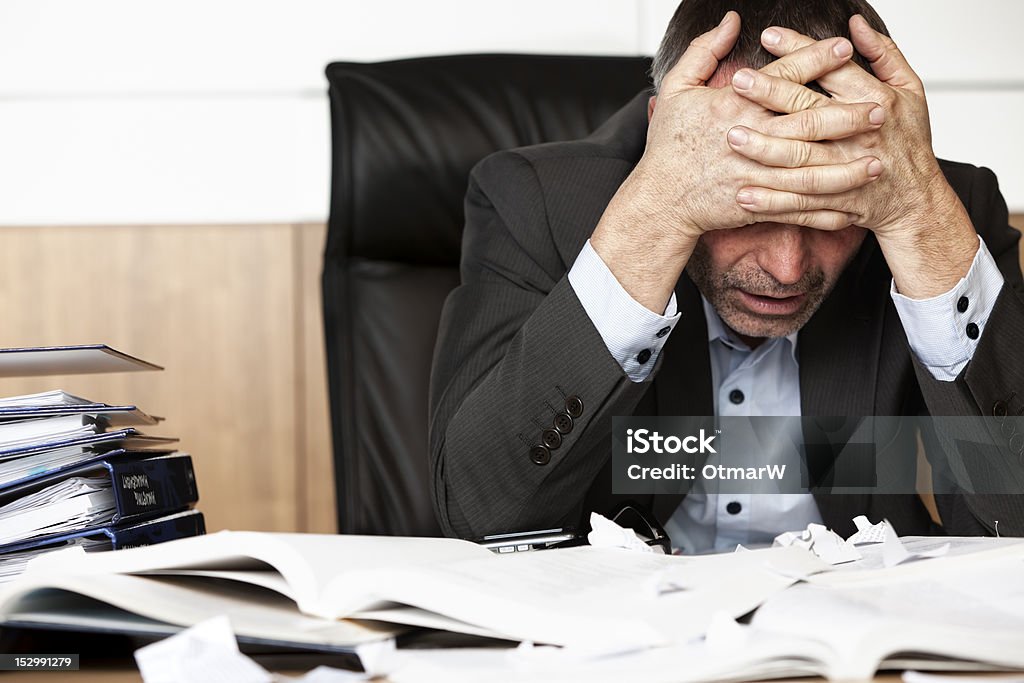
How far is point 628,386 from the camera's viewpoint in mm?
814

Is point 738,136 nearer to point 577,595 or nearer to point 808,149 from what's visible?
point 808,149

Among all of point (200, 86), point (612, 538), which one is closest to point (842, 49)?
point (612, 538)

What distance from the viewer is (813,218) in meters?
0.83

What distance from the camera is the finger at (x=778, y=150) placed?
78 centimetres

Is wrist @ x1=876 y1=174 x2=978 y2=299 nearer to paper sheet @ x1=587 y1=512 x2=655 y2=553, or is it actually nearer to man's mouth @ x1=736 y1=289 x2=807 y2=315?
man's mouth @ x1=736 y1=289 x2=807 y2=315

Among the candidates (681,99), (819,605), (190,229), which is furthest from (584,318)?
(190,229)

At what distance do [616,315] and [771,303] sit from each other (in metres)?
0.19

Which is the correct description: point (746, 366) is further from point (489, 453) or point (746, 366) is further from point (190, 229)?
point (190, 229)

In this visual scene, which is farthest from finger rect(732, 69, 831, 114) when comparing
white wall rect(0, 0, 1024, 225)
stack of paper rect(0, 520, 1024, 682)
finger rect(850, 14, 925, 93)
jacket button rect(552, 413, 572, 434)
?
white wall rect(0, 0, 1024, 225)

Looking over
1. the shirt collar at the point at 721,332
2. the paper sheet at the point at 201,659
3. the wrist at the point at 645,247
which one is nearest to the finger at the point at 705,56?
the wrist at the point at 645,247

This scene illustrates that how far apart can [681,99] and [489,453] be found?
37 cm

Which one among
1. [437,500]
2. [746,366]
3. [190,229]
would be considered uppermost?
[190,229]

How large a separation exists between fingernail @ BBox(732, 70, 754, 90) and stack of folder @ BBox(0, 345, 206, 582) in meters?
0.56

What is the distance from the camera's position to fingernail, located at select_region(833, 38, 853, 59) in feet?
2.58
